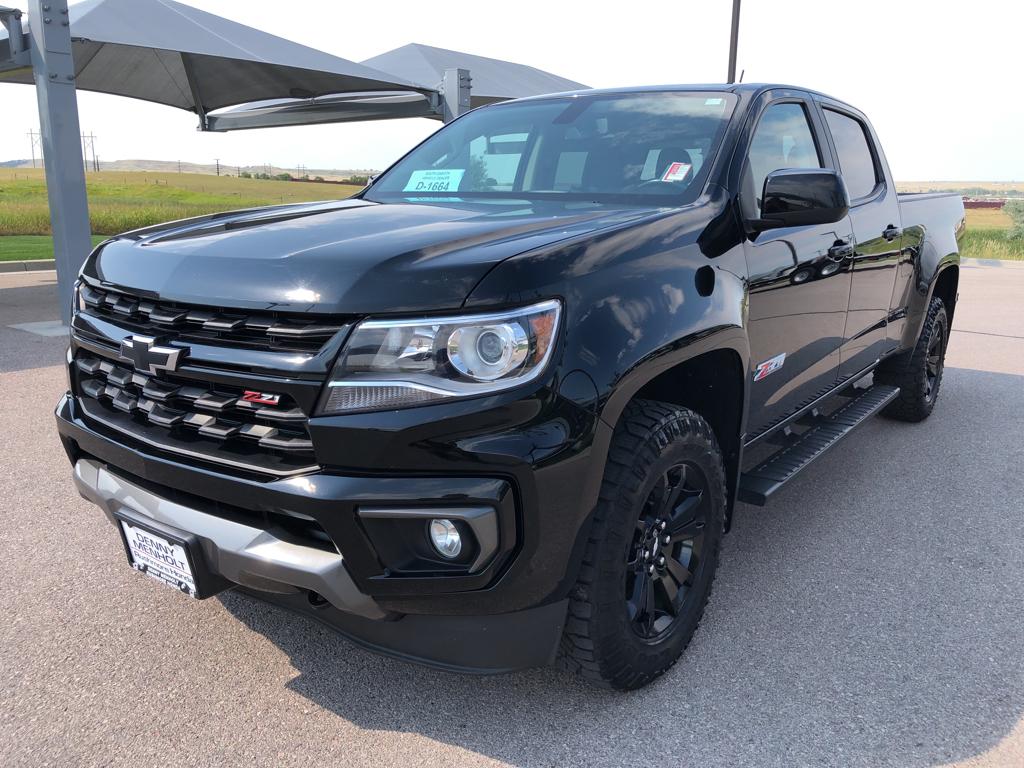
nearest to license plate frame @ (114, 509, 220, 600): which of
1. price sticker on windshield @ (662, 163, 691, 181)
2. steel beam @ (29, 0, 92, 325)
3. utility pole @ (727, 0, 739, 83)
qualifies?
price sticker on windshield @ (662, 163, 691, 181)

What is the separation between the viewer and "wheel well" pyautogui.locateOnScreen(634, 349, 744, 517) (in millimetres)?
2617

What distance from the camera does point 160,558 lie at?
2195mm

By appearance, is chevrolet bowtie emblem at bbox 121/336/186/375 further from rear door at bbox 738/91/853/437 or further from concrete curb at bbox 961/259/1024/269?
concrete curb at bbox 961/259/1024/269

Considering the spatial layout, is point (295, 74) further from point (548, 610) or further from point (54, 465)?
point (548, 610)

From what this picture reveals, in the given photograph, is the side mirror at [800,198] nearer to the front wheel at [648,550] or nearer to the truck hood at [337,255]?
the truck hood at [337,255]

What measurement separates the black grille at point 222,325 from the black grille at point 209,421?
121mm

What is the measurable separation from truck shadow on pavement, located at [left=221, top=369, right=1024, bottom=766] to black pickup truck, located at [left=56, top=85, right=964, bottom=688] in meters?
0.20

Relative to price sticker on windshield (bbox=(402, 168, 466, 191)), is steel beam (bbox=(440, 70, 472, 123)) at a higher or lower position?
higher

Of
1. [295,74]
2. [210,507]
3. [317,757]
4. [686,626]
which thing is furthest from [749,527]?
[295,74]

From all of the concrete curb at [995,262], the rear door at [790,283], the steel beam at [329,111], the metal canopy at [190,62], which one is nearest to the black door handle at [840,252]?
the rear door at [790,283]

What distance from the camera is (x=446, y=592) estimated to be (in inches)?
76.5

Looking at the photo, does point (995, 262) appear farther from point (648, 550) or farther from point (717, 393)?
point (648, 550)

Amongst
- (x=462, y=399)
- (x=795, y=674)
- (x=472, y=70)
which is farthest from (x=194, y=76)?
(x=795, y=674)

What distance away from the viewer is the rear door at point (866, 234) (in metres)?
3.80
